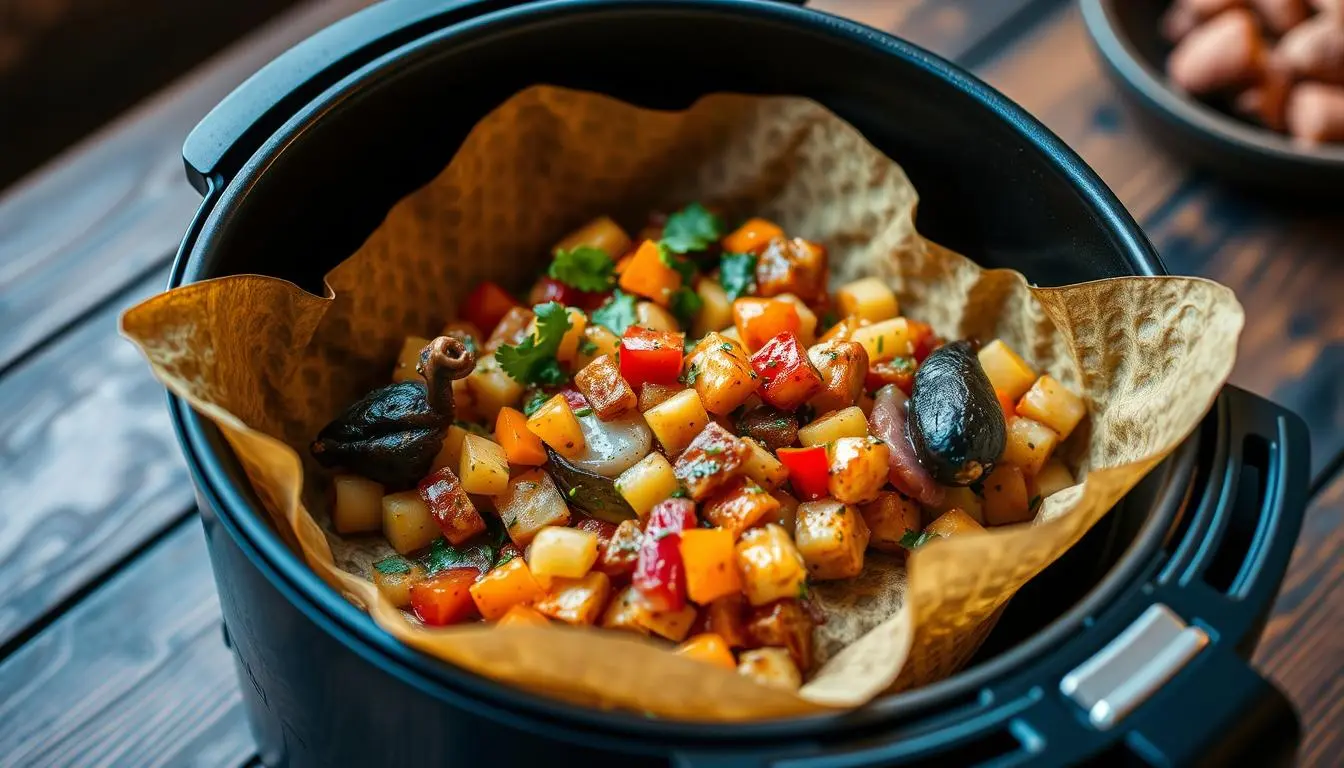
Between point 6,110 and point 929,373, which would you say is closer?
point 929,373

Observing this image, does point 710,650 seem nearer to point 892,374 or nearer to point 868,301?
point 892,374

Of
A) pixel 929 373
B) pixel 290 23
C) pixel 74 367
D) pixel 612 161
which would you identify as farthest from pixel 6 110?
pixel 929 373

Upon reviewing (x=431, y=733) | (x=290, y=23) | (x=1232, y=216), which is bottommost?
(x=1232, y=216)

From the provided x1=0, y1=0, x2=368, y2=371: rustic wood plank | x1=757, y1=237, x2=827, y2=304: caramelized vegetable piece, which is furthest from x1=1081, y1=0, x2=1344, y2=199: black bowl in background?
x1=0, y1=0, x2=368, y2=371: rustic wood plank

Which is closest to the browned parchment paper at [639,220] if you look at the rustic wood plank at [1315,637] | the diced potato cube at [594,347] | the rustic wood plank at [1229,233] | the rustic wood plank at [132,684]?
the diced potato cube at [594,347]

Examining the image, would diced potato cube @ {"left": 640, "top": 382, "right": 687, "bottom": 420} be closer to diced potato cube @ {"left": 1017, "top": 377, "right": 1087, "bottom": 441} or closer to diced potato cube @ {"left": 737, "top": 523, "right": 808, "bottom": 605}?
diced potato cube @ {"left": 737, "top": 523, "right": 808, "bottom": 605}

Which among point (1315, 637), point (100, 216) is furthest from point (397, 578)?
point (1315, 637)

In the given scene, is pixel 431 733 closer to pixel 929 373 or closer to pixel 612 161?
pixel 929 373
